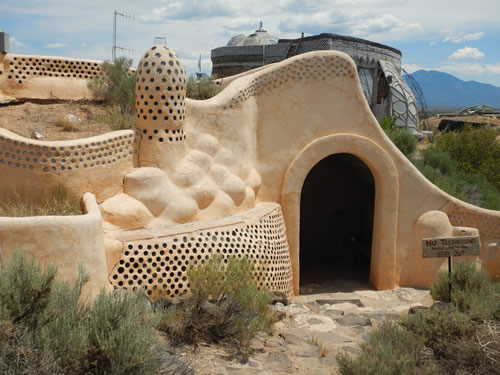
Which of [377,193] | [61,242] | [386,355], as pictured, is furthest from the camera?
[377,193]

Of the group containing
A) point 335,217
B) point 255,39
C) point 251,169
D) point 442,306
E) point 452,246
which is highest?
point 255,39

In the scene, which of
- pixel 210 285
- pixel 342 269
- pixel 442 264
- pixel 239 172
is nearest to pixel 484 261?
pixel 442 264

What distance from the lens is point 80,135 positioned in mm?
8984

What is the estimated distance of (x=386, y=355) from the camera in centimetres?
498

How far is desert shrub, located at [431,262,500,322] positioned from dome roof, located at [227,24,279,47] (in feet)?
65.5

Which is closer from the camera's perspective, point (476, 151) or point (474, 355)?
point (474, 355)

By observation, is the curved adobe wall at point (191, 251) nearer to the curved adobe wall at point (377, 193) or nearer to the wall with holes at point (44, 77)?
the curved adobe wall at point (377, 193)

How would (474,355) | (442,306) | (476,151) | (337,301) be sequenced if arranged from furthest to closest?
1. (476,151)
2. (337,301)
3. (442,306)
4. (474,355)

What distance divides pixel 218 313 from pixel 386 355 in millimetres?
1794

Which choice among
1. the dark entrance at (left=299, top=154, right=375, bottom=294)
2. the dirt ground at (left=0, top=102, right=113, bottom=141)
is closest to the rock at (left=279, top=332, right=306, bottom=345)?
the dirt ground at (left=0, top=102, right=113, bottom=141)

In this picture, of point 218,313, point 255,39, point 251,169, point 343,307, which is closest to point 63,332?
point 218,313

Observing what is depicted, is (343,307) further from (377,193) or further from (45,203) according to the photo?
(45,203)

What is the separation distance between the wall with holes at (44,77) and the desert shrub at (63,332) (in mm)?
7455

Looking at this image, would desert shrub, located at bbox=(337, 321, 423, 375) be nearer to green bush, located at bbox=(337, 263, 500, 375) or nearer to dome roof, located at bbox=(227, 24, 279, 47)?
green bush, located at bbox=(337, 263, 500, 375)
